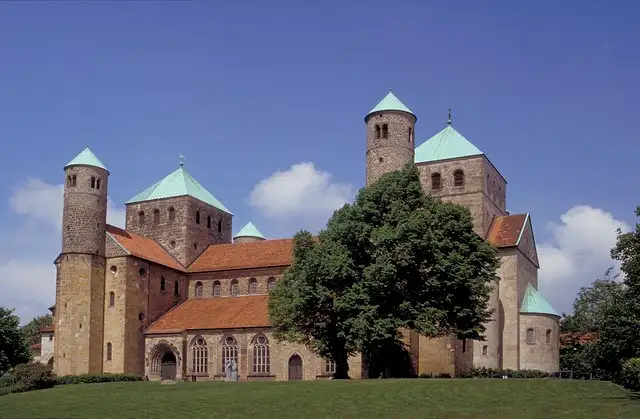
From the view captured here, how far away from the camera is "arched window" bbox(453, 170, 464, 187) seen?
6869 cm

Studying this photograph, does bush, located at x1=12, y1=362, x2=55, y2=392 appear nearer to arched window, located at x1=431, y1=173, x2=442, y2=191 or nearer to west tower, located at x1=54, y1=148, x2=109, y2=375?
west tower, located at x1=54, y1=148, x2=109, y2=375

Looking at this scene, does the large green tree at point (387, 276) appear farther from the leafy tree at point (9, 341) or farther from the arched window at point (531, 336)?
the leafy tree at point (9, 341)

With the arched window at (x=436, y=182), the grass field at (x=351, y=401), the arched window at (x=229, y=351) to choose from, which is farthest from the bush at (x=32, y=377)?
the arched window at (x=436, y=182)

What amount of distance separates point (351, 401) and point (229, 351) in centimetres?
3127

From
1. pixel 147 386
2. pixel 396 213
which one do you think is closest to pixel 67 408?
pixel 147 386

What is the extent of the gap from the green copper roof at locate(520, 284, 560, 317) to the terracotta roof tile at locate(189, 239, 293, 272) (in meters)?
20.4

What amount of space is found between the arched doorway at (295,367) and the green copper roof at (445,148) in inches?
788

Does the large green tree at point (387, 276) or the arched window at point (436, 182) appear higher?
the arched window at point (436, 182)

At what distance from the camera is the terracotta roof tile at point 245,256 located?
72.9 metres

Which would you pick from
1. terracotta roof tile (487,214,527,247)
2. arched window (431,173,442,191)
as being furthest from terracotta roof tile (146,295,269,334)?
terracotta roof tile (487,214,527,247)

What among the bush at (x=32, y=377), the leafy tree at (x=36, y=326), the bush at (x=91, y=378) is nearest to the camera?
the bush at (x=32, y=377)

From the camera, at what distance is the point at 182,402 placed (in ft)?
127

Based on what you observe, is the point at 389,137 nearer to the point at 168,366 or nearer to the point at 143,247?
the point at 143,247

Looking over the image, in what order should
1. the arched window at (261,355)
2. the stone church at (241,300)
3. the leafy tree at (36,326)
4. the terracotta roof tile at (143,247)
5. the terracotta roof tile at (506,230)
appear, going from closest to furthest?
1. the stone church at (241,300)
2. the arched window at (261,355)
3. the terracotta roof tile at (506,230)
4. the terracotta roof tile at (143,247)
5. the leafy tree at (36,326)
